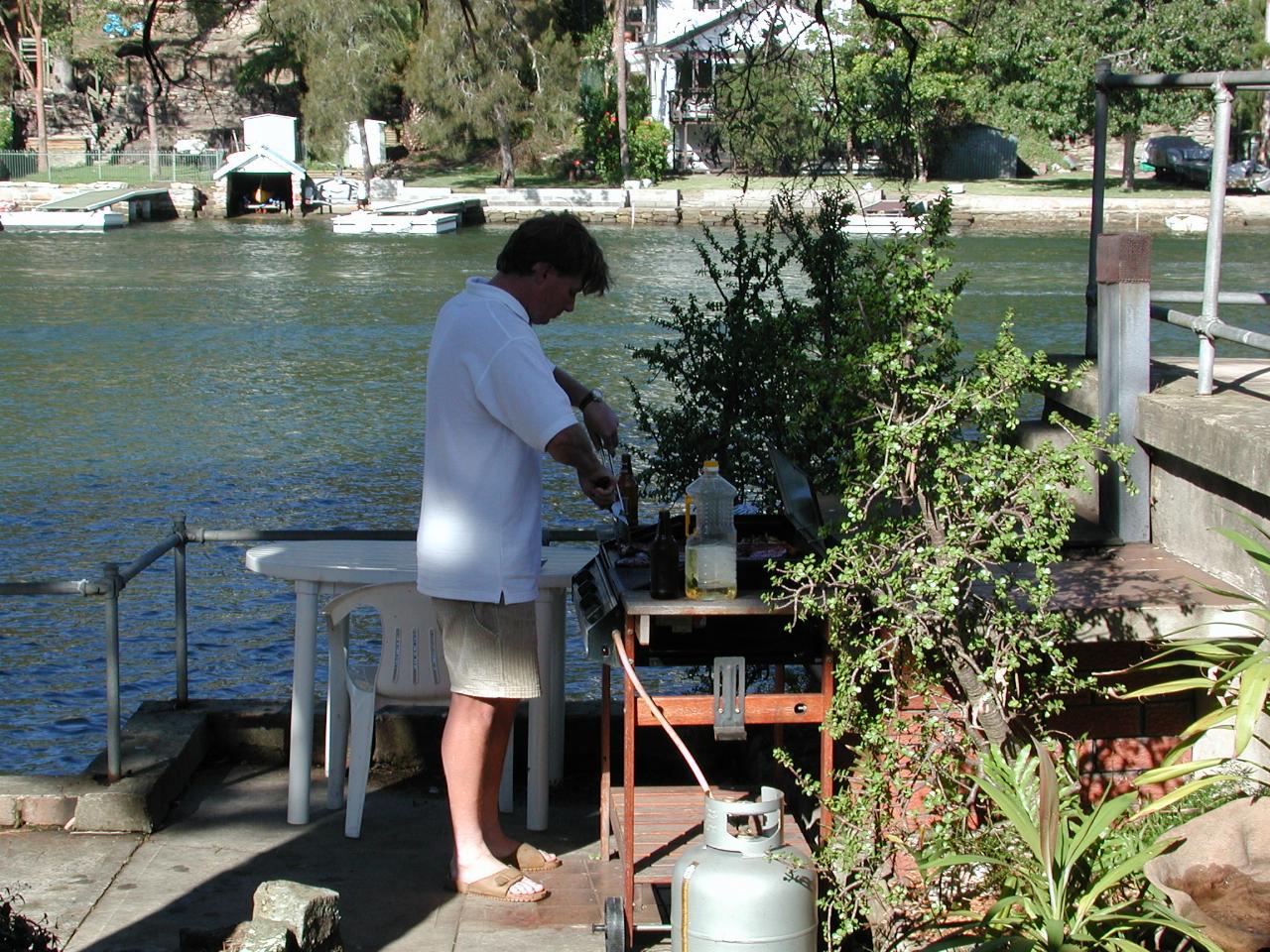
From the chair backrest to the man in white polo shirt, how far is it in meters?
0.39

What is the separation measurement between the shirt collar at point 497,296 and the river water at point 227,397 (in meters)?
5.41

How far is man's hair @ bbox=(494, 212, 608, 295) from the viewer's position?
4.54 metres

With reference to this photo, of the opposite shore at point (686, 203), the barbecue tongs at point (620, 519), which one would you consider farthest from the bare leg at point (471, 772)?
the opposite shore at point (686, 203)

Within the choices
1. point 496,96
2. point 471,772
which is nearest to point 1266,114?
point 496,96

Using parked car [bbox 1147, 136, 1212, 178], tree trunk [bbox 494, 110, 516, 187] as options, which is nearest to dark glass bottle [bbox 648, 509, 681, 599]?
tree trunk [bbox 494, 110, 516, 187]

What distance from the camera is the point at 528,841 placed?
518cm

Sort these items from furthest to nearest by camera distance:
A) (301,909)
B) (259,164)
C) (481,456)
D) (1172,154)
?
(259,164) < (1172,154) < (481,456) < (301,909)

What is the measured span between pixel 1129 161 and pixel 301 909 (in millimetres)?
51348

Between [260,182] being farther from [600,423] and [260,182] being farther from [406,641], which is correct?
[600,423]

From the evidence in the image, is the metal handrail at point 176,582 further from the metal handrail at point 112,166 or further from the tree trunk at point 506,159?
the metal handrail at point 112,166

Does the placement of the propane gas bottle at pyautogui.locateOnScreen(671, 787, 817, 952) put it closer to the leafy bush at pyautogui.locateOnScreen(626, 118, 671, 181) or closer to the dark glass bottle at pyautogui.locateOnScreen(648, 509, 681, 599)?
the dark glass bottle at pyautogui.locateOnScreen(648, 509, 681, 599)

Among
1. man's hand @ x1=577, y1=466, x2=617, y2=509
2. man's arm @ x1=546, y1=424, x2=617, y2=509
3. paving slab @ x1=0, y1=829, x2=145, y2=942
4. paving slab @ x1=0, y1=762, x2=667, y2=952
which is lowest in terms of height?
paving slab @ x1=0, y1=762, x2=667, y2=952

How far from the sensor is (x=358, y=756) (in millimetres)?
5070

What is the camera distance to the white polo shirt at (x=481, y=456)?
14.3 ft
